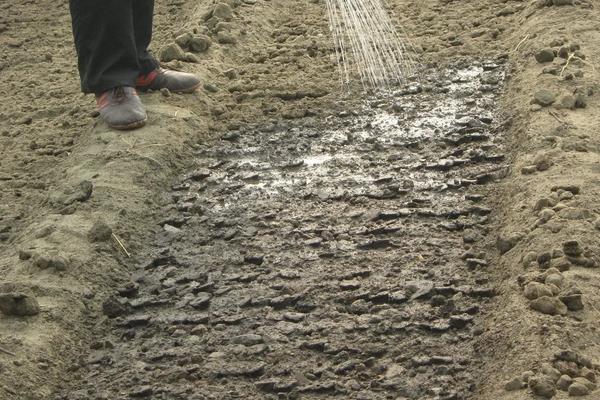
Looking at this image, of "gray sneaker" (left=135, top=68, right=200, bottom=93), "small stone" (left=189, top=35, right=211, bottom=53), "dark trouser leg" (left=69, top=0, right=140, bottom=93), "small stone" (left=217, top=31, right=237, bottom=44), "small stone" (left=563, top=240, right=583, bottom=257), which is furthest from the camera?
"small stone" (left=217, top=31, right=237, bottom=44)

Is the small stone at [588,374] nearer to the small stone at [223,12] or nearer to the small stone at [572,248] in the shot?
the small stone at [572,248]

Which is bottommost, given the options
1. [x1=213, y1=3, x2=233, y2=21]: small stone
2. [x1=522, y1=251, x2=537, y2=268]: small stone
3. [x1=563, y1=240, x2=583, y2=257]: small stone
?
[x1=213, y1=3, x2=233, y2=21]: small stone

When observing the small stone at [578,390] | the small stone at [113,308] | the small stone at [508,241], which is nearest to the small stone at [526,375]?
the small stone at [578,390]

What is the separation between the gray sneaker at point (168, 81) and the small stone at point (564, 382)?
2632 millimetres

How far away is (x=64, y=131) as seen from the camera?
16.3 feet

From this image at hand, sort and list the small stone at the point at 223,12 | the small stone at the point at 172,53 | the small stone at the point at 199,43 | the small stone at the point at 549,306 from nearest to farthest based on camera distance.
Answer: the small stone at the point at 549,306 → the small stone at the point at 172,53 → the small stone at the point at 199,43 → the small stone at the point at 223,12

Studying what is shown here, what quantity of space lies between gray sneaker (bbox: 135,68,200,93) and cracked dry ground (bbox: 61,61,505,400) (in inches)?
15.4

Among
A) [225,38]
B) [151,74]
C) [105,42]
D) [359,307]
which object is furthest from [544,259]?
[225,38]

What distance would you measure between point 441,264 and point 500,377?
0.67m

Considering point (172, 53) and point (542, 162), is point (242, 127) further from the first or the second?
point (542, 162)

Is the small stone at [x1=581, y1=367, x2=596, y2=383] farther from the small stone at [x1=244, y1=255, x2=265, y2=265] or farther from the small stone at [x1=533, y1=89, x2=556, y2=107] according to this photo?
the small stone at [x1=533, y1=89, x2=556, y2=107]

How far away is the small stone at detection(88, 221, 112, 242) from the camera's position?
12.7 ft

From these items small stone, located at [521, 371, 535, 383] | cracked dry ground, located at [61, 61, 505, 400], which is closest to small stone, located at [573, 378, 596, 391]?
small stone, located at [521, 371, 535, 383]

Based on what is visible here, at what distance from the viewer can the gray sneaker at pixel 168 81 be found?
4957 mm
